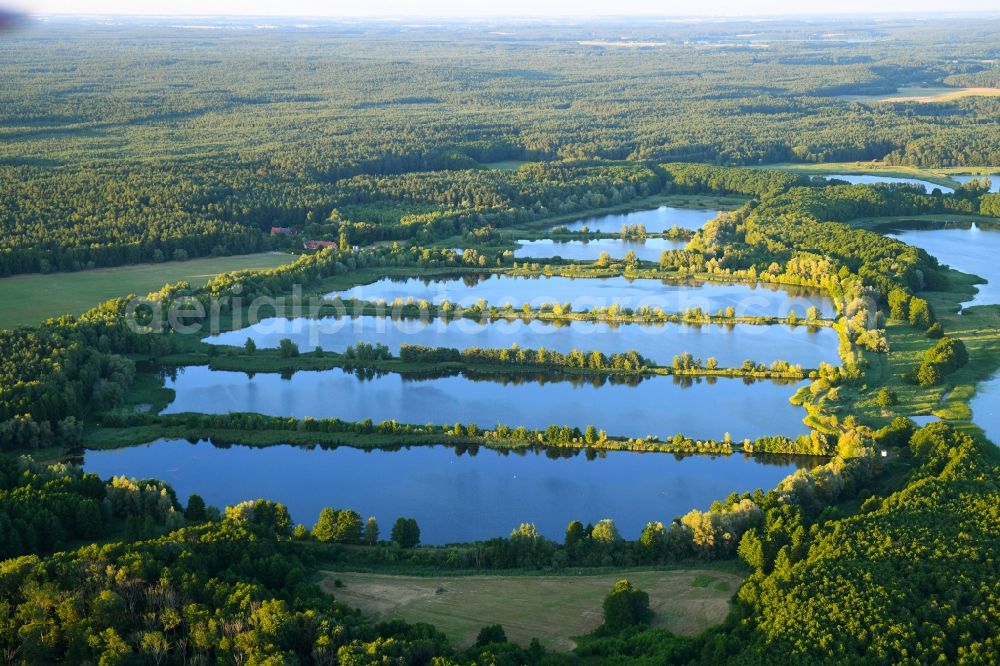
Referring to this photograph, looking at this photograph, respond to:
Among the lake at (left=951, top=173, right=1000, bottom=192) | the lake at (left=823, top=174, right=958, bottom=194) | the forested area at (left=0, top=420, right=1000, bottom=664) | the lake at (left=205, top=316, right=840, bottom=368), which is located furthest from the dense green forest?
the lake at (left=951, top=173, right=1000, bottom=192)

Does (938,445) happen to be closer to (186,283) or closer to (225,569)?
(225,569)

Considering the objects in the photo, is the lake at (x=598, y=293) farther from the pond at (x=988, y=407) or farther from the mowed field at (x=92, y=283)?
the pond at (x=988, y=407)

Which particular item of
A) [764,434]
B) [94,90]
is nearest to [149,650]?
[764,434]

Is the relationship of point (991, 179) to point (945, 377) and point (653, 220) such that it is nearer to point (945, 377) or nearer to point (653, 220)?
point (653, 220)

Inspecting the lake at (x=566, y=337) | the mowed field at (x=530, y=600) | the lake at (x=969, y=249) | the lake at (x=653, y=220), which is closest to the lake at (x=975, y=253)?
the lake at (x=969, y=249)

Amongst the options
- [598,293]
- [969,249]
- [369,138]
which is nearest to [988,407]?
[598,293]

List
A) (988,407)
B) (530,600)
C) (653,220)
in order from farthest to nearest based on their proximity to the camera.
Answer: (653,220)
(988,407)
(530,600)
